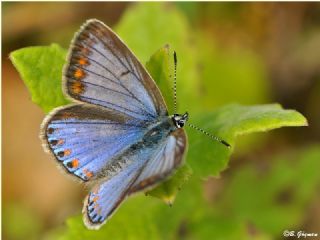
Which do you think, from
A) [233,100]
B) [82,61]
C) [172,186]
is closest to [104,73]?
[82,61]

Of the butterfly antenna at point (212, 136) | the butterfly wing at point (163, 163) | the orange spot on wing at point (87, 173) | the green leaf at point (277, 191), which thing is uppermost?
the butterfly wing at point (163, 163)

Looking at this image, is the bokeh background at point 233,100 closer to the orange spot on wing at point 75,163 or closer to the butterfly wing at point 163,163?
the orange spot on wing at point 75,163

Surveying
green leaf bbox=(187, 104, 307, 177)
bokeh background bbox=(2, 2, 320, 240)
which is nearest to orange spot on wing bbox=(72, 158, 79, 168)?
green leaf bbox=(187, 104, 307, 177)

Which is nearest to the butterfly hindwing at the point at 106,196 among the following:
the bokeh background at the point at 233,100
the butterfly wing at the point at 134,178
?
the butterfly wing at the point at 134,178

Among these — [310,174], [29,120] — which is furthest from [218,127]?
[29,120]

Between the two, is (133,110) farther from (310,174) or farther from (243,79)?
(243,79)

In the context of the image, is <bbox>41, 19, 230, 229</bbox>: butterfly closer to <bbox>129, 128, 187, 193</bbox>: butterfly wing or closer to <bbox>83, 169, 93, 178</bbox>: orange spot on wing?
<bbox>83, 169, 93, 178</bbox>: orange spot on wing
